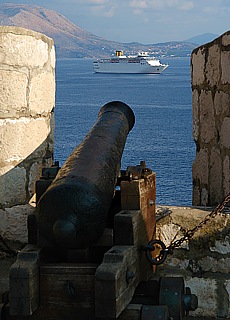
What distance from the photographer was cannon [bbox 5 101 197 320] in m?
2.88

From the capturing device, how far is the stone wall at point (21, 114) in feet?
13.6

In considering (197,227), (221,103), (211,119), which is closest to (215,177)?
(211,119)

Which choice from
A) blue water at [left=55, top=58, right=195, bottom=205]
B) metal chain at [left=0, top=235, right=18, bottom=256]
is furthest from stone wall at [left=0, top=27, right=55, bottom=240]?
blue water at [left=55, top=58, right=195, bottom=205]

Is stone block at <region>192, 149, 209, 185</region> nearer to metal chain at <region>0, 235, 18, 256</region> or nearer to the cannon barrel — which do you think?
metal chain at <region>0, 235, 18, 256</region>

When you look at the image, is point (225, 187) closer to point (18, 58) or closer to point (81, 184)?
point (18, 58)

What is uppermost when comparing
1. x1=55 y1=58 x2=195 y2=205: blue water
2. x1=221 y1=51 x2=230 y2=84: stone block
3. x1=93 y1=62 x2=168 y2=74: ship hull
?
x1=93 y1=62 x2=168 y2=74: ship hull

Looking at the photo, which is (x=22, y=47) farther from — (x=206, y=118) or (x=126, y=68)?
(x=126, y=68)

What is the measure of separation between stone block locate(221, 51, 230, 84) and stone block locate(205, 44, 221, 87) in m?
0.09

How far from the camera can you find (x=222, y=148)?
4746mm

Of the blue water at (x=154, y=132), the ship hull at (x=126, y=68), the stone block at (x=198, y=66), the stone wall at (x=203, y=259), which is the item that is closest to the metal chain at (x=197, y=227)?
the stone wall at (x=203, y=259)

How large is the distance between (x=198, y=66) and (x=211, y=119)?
1.49ft

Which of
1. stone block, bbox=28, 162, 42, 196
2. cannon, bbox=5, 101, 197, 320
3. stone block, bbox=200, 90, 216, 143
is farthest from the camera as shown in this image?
stone block, bbox=200, 90, 216, 143

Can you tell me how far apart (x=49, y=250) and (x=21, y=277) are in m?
0.27

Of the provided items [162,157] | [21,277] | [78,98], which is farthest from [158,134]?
[21,277]
